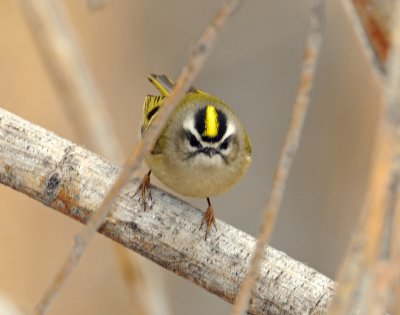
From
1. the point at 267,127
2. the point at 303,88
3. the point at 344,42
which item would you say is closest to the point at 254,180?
the point at 267,127

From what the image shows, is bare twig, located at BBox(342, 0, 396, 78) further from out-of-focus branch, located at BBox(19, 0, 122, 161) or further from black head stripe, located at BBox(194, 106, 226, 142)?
black head stripe, located at BBox(194, 106, 226, 142)

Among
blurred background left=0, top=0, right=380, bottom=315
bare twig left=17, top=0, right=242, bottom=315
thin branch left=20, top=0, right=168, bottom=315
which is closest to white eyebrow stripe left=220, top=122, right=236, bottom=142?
thin branch left=20, top=0, right=168, bottom=315

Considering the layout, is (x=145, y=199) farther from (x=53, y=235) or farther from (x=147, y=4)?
(x=147, y=4)

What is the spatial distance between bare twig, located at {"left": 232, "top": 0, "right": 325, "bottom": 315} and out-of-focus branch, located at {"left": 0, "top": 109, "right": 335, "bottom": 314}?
126 cm

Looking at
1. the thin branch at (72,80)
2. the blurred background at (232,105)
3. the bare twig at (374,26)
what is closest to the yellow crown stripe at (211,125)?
the thin branch at (72,80)

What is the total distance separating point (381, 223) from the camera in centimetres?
89

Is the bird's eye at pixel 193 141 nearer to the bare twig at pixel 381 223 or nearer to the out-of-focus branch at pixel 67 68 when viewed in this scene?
the out-of-focus branch at pixel 67 68

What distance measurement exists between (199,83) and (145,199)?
322cm

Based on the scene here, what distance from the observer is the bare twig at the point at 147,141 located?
1.16 meters

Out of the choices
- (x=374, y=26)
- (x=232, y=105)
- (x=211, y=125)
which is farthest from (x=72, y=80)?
(x=232, y=105)

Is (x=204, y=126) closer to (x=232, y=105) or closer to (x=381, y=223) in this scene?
(x=381, y=223)

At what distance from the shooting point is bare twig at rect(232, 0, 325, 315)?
1.11 meters

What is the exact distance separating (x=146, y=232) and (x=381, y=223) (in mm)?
1575

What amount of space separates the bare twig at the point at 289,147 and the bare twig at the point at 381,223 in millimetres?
201
